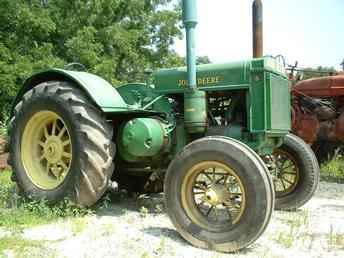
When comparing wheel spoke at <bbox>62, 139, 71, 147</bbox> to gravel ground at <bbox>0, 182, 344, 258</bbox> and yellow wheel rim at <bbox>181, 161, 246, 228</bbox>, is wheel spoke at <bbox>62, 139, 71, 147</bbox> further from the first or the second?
yellow wheel rim at <bbox>181, 161, 246, 228</bbox>

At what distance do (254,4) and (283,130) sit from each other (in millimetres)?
6461

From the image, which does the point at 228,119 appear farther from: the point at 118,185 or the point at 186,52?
the point at 118,185

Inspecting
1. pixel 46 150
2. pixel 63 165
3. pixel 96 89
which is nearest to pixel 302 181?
pixel 96 89

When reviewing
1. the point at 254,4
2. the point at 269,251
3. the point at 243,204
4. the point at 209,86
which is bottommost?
the point at 269,251

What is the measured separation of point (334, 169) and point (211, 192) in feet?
21.7

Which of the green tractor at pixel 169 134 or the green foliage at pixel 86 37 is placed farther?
the green foliage at pixel 86 37

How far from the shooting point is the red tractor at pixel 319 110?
987 centimetres

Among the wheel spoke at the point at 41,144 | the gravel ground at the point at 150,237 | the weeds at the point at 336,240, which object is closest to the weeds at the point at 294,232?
the gravel ground at the point at 150,237

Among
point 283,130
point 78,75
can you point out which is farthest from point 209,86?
point 78,75

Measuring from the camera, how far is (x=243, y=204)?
407 centimetres

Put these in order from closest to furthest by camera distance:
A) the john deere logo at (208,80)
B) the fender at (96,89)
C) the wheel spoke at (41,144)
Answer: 1. the fender at (96,89)
2. the john deere logo at (208,80)
3. the wheel spoke at (41,144)

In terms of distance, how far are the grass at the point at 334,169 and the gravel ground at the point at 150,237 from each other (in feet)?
13.8

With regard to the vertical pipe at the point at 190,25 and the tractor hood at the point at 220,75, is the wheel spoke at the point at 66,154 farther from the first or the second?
the vertical pipe at the point at 190,25

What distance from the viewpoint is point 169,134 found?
209 inches
